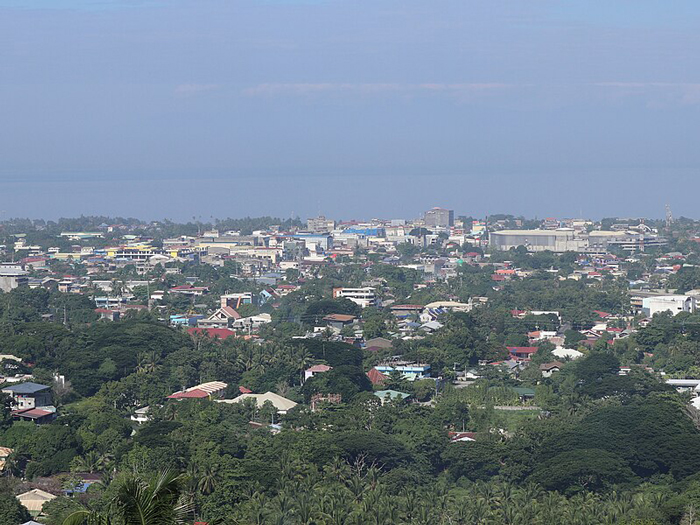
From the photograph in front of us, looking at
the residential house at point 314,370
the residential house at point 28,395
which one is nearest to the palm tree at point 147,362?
the residential house at point 28,395

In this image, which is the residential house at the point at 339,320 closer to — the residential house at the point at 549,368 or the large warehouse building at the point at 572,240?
the residential house at the point at 549,368

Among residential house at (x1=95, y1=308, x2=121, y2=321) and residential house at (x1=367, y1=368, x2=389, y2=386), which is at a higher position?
residential house at (x1=367, y1=368, x2=389, y2=386)

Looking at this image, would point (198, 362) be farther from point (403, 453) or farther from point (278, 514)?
point (278, 514)

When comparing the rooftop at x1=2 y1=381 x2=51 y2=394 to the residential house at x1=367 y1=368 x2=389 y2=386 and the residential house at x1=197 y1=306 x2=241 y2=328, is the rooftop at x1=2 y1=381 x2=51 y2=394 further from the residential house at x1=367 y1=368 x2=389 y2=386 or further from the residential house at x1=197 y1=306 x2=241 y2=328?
the residential house at x1=197 y1=306 x2=241 y2=328

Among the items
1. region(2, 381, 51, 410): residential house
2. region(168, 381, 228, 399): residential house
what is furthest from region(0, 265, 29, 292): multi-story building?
region(2, 381, 51, 410): residential house

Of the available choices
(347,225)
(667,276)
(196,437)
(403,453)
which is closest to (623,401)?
(403,453)

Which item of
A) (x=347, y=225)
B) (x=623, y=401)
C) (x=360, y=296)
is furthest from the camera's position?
(x=347, y=225)
